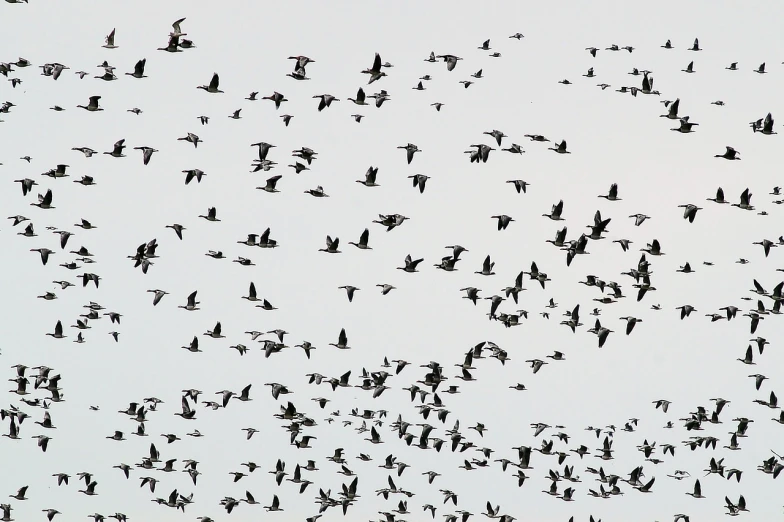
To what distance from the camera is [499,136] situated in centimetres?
6303

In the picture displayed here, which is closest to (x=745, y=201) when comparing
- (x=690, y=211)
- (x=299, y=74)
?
(x=690, y=211)

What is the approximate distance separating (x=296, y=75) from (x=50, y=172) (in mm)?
11154

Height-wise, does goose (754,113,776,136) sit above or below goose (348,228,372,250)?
above

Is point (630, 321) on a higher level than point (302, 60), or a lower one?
lower

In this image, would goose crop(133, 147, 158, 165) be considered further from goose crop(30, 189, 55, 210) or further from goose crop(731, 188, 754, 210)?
goose crop(731, 188, 754, 210)

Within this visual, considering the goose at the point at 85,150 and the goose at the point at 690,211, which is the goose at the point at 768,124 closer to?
the goose at the point at 690,211

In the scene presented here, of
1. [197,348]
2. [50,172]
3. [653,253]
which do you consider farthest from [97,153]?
[653,253]

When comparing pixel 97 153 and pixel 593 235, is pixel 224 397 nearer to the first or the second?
pixel 97 153

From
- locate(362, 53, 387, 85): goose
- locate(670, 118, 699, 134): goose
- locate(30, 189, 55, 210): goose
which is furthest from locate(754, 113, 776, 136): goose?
locate(30, 189, 55, 210): goose

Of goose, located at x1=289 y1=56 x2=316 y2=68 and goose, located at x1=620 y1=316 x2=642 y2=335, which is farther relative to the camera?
goose, located at x1=620 y1=316 x2=642 y2=335

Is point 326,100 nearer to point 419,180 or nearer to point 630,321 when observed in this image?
point 419,180

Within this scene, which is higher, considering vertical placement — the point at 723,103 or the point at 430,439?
the point at 723,103

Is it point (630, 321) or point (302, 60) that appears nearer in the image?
point (302, 60)

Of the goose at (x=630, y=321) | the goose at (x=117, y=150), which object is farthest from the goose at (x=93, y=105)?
the goose at (x=630, y=321)
